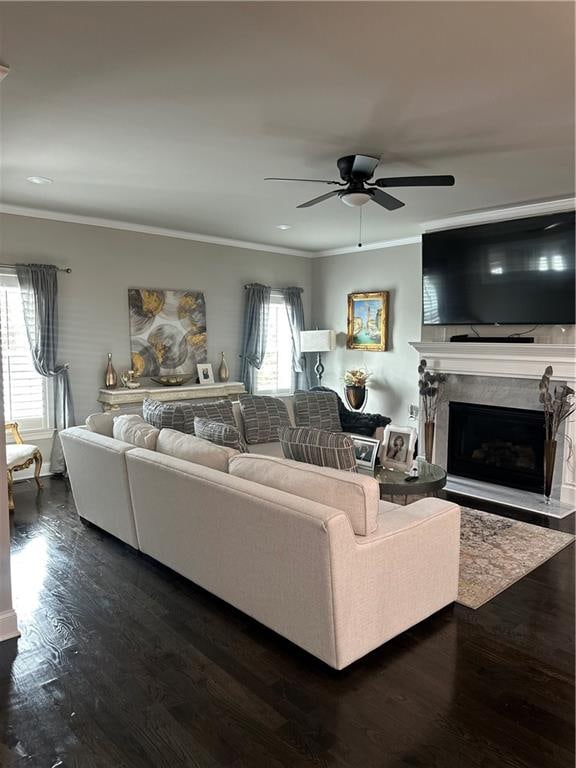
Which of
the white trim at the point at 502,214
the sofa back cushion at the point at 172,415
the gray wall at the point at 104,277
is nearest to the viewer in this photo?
the sofa back cushion at the point at 172,415

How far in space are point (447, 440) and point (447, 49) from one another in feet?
14.1

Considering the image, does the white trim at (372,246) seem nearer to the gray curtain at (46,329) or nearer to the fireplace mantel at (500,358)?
the fireplace mantel at (500,358)

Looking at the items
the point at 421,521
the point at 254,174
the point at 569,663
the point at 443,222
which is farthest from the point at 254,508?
the point at 443,222

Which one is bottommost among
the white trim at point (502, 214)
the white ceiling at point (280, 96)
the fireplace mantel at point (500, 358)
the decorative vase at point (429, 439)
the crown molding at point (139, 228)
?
the decorative vase at point (429, 439)

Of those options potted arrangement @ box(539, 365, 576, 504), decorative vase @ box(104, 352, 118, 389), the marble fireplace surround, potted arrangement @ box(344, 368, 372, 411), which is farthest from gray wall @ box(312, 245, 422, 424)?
decorative vase @ box(104, 352, 118, 389)

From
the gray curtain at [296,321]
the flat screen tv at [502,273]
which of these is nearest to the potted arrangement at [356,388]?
the gray curtain at [296,321]

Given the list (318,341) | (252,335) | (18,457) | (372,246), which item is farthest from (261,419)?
(372,246)

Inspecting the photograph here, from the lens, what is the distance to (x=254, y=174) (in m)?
4.15

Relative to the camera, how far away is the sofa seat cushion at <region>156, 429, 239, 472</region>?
3.04 meters

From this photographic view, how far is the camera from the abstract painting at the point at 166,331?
6.30 metres

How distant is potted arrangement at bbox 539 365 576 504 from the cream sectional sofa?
2.49 m

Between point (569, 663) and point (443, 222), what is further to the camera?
point (443, 222)

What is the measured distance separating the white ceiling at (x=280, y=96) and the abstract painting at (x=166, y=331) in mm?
1740

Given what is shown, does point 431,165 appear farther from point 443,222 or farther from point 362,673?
point 362,673
